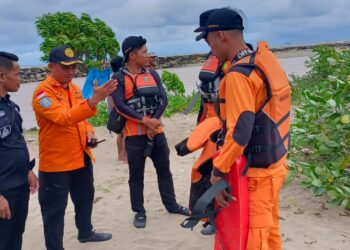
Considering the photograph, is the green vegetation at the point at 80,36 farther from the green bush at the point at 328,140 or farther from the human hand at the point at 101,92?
the human hand at the point at 101,92

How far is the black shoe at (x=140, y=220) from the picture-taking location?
475 cm

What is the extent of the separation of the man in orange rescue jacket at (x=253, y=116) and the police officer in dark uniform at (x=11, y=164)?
1611mm

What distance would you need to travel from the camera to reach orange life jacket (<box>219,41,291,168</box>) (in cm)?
261

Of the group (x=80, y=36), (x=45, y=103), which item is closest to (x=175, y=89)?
(x=80, y=36)

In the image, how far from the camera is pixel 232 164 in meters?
2.65

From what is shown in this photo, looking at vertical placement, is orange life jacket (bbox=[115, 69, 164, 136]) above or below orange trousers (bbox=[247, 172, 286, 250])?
above

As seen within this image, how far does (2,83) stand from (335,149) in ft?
12.5

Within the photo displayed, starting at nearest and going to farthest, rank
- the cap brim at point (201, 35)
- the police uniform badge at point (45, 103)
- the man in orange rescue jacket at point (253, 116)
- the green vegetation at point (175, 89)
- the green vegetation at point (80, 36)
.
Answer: the man in orange rescue jacket at point (253, 116) < the cap brim at point (201, 35) < the police uniform badge at point (45, 103) < the green vegetation at point (80, 36) < the green vegetation at point (175, 89)

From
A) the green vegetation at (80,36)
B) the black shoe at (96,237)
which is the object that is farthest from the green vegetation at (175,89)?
the black shoe at (96,237)

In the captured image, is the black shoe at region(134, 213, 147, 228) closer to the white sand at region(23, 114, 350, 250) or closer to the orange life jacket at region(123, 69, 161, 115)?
the white sand at region(23, 114, 350, 250)

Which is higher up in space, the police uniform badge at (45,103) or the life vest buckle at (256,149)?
the police uniform badge at (45,103)

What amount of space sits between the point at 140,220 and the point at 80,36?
6.29m

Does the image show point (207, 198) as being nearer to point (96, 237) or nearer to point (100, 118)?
point (96, 237)

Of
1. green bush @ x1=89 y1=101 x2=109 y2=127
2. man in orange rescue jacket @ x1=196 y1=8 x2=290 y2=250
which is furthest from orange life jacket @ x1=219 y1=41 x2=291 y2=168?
green bush @ x1=89 y1=101 x2=109 y2=127
